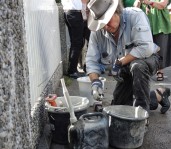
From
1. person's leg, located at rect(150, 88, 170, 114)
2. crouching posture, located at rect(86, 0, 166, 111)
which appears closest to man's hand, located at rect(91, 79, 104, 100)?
crouching posture, located at rect(86, 0, 166, 111)

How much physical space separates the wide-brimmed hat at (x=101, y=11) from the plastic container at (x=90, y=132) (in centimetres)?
92

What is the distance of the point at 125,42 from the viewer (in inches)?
132

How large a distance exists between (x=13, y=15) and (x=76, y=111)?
5.06ft

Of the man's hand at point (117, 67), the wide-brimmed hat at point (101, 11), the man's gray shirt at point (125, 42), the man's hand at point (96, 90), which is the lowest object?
the man's hand at point (96, 90)

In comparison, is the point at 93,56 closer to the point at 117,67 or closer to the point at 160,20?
the point at 117,67

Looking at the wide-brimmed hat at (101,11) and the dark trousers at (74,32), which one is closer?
the wide-brimmed hat at (101,11)

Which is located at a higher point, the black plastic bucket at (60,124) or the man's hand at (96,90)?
the man's hand at (96,90)

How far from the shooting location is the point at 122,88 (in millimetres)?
3820

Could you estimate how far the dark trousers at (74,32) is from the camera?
19.2 feet

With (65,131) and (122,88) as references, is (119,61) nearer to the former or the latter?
(122,88)

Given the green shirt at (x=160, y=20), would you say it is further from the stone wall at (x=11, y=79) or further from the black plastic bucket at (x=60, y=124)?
the stone wall at (x=11, y=79)

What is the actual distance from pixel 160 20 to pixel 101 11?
7.56ft

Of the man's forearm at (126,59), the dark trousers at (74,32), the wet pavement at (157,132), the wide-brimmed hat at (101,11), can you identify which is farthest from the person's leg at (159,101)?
the dark trousers at (74,32)

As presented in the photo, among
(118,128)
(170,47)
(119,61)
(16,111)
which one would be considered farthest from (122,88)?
(16,111)
